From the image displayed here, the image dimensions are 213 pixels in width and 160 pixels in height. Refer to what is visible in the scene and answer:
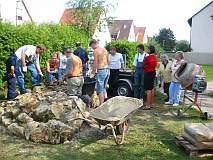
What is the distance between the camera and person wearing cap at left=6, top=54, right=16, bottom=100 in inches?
405

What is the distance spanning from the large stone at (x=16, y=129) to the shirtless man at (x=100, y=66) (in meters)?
2.71

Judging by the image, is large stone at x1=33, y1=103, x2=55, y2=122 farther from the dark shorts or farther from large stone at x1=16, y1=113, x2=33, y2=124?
the dark shorts

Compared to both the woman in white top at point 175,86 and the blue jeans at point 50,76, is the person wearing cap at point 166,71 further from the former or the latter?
the blue jeans at point 50,76

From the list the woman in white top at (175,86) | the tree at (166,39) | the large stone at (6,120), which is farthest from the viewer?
the tree at (166,39)

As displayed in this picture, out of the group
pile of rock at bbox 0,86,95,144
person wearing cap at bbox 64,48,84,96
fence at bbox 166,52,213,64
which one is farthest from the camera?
fence at bbox 166,52,213,64

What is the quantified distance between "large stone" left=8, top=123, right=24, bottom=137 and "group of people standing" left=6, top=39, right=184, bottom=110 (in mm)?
1959

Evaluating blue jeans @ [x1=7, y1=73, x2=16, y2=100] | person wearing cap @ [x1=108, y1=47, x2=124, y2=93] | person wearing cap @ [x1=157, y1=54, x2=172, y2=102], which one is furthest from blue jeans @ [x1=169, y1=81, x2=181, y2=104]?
blue jeans @ [x1=7, y1=73, x2=16, y2=100]

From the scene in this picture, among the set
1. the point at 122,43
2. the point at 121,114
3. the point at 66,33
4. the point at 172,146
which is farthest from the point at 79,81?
the point at 122,43

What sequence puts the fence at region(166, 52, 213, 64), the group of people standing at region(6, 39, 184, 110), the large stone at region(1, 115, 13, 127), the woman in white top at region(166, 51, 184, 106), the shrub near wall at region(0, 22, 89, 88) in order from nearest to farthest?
the large stone at region(1, 115, 13, 127) → the group of people standing at region(6, 39, 184, 110) → the woman in white top at region(166, 51, 184, 106) → the shrub near wall at region(0, 22, 89, 88) → the fence at region(166, 52, 213, 64)

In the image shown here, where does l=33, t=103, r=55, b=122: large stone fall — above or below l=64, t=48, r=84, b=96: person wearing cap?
below

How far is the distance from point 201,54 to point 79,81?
4598 centimetres

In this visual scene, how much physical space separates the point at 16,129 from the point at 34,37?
23.7 feet

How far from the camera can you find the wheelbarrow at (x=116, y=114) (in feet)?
22.6

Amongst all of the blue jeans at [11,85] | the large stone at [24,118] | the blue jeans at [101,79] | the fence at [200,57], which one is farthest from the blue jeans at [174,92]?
the fence at [200,57]
